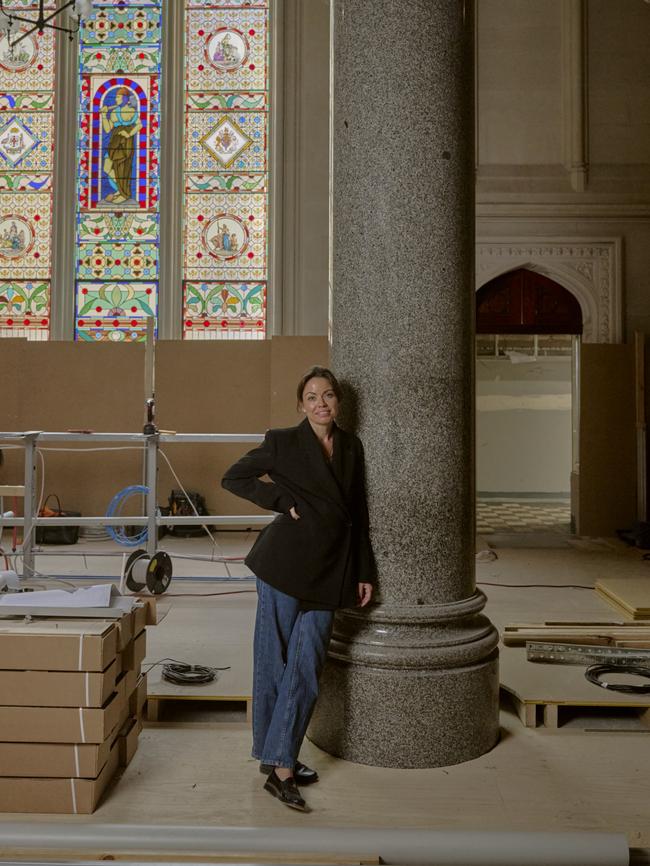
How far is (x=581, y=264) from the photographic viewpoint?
962 cm

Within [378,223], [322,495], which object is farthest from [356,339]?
[322,495]

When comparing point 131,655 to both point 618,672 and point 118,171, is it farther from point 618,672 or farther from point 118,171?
point 118,171

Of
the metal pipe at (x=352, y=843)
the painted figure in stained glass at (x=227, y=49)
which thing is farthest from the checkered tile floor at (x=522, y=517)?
the metal pipe at (x=352, y=843)

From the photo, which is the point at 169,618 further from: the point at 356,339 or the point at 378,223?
the point at 378,223

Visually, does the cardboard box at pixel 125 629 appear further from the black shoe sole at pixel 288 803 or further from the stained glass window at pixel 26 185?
the stained glass window at pixel 26 185

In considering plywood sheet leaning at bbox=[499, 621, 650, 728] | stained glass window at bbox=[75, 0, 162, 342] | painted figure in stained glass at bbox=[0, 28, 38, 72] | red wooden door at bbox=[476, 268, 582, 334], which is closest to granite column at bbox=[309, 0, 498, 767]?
plywood sheet leaning at bbox=[499, 621, 650, 728]

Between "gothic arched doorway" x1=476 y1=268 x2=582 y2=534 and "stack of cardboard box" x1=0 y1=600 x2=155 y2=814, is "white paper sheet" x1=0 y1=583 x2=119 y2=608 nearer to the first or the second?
"stack of cardboard box" x1=0 y1=600 x2=155 y2=814

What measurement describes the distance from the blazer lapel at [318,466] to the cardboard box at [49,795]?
1.26 metres

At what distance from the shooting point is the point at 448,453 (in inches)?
125

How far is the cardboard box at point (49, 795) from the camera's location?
2654 mm

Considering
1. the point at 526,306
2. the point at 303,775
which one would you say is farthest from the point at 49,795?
the point at 526,306

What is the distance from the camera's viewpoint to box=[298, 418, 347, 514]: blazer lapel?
291cm

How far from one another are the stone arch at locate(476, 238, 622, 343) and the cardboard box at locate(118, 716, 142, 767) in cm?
753

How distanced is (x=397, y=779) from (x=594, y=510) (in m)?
7.19
